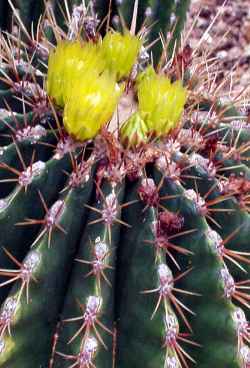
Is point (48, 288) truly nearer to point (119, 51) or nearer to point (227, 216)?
point (227, 216)

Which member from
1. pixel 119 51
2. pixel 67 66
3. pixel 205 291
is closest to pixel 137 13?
pixel 119 51

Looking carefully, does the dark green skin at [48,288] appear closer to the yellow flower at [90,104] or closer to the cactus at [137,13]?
the yellow flower at [90,104]

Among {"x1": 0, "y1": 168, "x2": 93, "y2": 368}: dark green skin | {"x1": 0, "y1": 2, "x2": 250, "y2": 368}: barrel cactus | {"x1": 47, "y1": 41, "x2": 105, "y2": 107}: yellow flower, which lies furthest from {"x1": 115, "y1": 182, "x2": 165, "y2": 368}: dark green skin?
{"x1": 47, "y1": 41, "x2": 105, "y2": 107}: yellow flower

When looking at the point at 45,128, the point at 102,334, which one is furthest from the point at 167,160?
the point at 102,334

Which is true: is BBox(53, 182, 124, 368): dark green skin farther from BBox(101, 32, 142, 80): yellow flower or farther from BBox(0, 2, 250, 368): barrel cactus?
BBox(101, 32, 142, 80): yellow flower

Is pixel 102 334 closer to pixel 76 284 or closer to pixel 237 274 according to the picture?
pixel 76 284

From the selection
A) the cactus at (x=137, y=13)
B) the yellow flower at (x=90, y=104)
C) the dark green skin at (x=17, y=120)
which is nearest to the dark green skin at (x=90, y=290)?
the yellow flower at (x=90, y=104)
